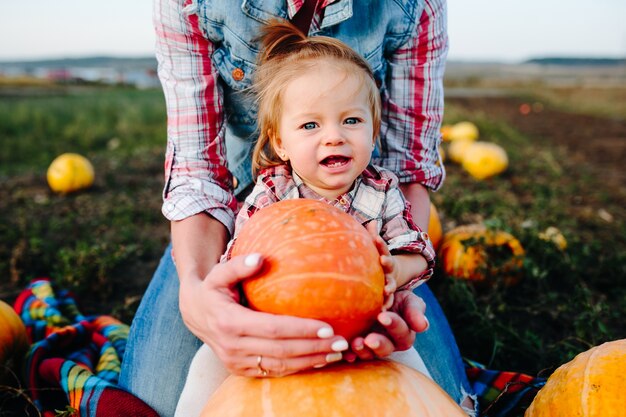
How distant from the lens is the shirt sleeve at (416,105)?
7.91 feet

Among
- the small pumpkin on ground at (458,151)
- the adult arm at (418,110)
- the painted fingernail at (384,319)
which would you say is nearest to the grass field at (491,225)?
the small pumpkin on ground at (458,151)

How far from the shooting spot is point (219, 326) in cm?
147

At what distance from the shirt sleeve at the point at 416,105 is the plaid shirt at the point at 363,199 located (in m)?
0.41

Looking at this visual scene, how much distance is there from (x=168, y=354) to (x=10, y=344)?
105 centimetres

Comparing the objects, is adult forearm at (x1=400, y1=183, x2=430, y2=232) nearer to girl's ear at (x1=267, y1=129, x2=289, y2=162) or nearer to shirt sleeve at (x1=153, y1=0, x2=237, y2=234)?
girl's ear at (x1=267, y1=129, x2=289, y2=162)

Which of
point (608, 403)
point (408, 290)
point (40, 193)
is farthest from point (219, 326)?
point (40, 193)

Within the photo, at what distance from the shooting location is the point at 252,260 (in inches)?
55.2

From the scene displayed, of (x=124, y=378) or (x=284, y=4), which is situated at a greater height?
(x=284, y=4)

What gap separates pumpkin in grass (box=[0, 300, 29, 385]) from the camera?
8.32 feet

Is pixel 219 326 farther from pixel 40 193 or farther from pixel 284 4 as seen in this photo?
pixel 40 193

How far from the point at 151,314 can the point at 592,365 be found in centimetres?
164

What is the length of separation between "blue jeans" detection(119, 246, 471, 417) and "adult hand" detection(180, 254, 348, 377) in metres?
0.60

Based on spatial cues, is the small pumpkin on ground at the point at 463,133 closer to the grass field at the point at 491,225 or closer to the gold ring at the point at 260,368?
the grass field at the point at 491,225

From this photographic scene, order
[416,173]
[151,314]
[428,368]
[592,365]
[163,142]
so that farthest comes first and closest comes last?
[163,142] → [416,173] → [151,314] → [428,368] → [592,365]
